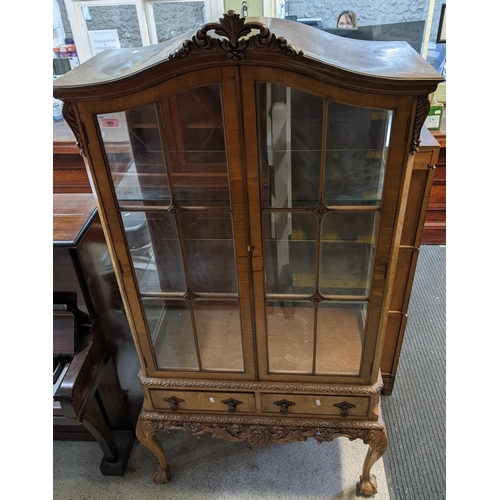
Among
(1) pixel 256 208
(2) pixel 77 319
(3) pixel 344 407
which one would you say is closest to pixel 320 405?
(3) pixel 344 407

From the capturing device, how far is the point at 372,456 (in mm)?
1411

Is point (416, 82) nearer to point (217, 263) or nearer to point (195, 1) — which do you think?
point (217, 263)

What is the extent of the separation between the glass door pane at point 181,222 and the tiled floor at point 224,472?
574mm

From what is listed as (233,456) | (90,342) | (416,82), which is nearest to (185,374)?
(90,342)

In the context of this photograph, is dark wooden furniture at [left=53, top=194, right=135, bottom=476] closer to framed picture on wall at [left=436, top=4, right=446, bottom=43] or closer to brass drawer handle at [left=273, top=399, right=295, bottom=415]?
brass drawer handle at [left=273, top=399, right=295, bottom=415]

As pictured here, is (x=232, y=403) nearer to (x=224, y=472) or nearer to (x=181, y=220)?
(x=224, y=472)

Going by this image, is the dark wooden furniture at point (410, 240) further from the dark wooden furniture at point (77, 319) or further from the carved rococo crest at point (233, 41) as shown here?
the dark wooden furniture at point (77, 319)

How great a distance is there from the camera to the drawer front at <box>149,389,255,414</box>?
1353 mm

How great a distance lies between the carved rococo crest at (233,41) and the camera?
79cm

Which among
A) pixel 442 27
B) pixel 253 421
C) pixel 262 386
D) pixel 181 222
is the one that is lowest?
pixel 253 421

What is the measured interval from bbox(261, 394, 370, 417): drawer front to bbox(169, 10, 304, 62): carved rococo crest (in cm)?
99

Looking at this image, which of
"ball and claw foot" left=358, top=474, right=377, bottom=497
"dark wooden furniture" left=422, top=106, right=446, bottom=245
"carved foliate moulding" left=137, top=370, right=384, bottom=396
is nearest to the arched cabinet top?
"carved foliate moulding" left=137, top=370, right=384, bottom=396

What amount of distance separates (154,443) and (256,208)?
975 millimetres

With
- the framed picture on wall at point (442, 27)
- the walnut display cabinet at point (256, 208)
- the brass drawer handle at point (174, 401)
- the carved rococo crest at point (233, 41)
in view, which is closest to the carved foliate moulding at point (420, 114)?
the walnut display cabinet at point (256, 208)
